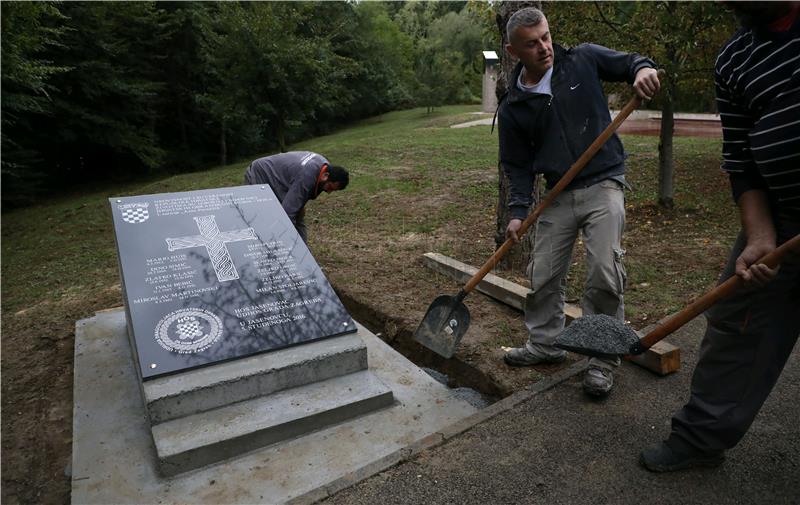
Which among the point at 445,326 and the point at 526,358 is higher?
the point at 445,326

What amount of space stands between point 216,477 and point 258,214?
204 cm

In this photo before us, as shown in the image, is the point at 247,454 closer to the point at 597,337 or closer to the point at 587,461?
the point at 587,461

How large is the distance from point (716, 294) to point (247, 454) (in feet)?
8.26

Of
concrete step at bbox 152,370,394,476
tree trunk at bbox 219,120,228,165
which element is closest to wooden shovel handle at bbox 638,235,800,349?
concrete step at bbox 152,370,394,476

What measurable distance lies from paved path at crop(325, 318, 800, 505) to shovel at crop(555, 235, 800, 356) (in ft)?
1.77

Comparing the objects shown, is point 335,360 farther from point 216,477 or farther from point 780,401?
point 780,401

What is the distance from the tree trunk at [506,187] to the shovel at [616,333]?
7.97 ft

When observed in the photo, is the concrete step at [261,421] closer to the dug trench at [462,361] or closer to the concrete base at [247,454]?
the concrete base at [247,454]

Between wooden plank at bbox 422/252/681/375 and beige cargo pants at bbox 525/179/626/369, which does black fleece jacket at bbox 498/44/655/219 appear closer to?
beige cargo pants at bbox 525/179/626/369

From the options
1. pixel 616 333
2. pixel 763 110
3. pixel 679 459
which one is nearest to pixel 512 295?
pixel 616 333

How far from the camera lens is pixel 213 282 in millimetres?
3754

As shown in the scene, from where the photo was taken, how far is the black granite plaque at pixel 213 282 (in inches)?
136

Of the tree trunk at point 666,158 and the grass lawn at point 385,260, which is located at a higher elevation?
the tree trunk at point 666,158

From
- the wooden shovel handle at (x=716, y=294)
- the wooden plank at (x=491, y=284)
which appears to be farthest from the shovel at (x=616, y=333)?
the wooden plank at (x=491, y=284)
